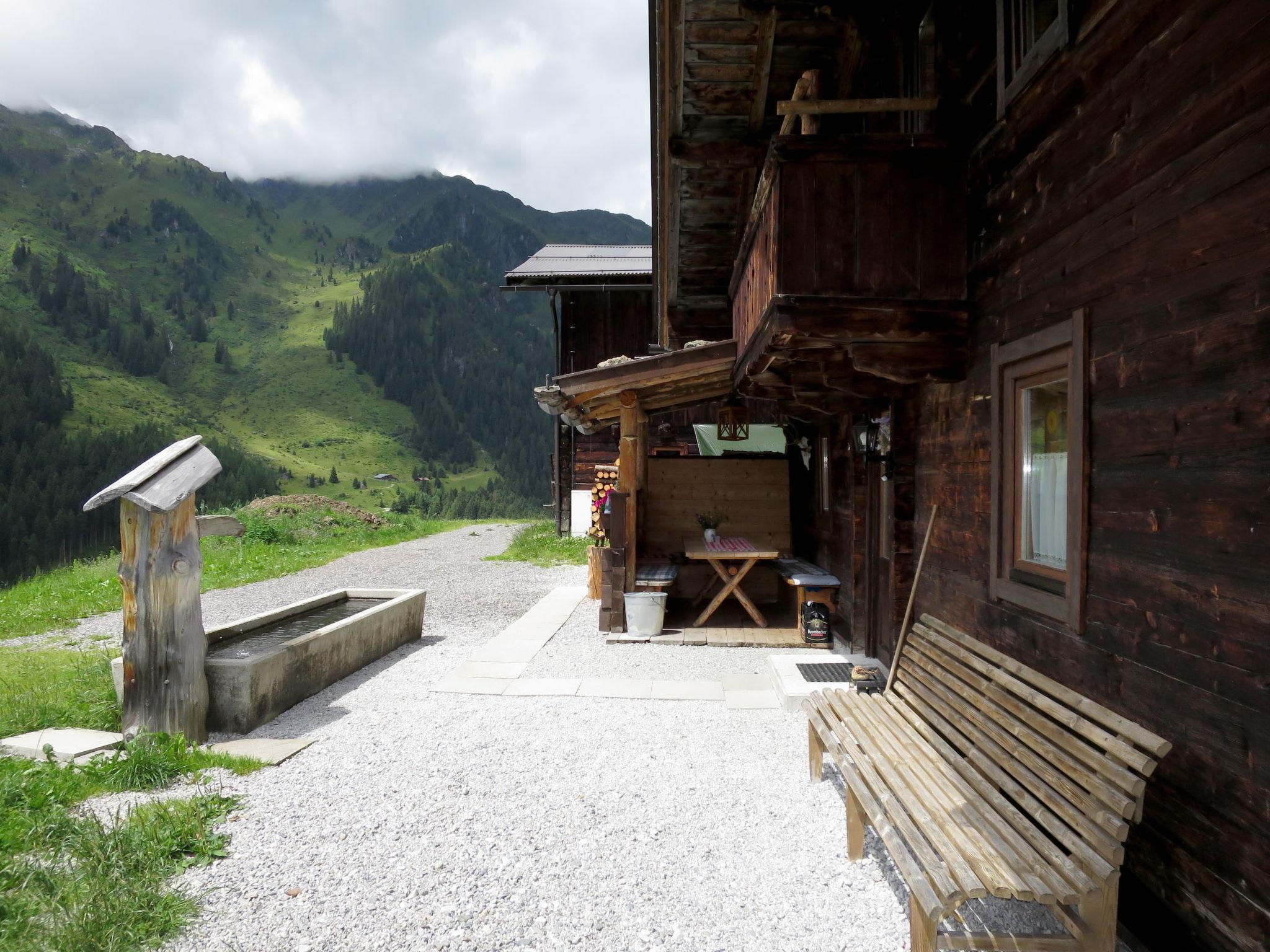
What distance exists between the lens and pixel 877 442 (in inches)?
254

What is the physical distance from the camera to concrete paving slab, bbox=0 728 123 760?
4.59 m

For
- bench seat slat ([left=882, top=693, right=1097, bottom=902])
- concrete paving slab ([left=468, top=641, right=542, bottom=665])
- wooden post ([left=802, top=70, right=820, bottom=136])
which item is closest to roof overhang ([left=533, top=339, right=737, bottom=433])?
concrete paving slab ([left=468, top=641, right=542, bottom=665])

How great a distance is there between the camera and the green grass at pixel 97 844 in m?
2.83

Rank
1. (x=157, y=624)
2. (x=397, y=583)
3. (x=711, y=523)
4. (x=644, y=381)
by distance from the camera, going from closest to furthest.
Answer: (x=157, y=624), (x=644, y=381), (x=711, y=523), (x=397, y=583)

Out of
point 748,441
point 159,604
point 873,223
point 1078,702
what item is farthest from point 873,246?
point 748,441

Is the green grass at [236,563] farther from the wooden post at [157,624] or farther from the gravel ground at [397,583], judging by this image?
the wooden post at [157,624]

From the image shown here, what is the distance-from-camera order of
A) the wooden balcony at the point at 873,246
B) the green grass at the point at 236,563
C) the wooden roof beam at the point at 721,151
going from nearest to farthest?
the wooden balcony at the point at 873,246, the wooden roof beam at the point at 721,151, the green grass at the point at 236,563

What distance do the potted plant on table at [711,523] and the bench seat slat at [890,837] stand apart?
4983 mm

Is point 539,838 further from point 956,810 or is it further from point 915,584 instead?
point 915,584

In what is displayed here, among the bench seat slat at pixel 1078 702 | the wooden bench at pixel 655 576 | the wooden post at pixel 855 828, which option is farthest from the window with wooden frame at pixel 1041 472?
the wooden bench at pixel 655 576

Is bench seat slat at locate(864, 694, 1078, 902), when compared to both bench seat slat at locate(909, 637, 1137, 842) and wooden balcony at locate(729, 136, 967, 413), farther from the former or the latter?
wooden balcony at locate(729, 136, 967, 413)

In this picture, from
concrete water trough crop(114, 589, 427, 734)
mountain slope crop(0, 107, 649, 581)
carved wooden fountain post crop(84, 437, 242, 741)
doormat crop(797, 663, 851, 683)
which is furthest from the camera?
mountain slope crop(0, 107, 649, 581)

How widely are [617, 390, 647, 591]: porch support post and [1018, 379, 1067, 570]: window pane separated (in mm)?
5050

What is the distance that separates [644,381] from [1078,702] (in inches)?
228
